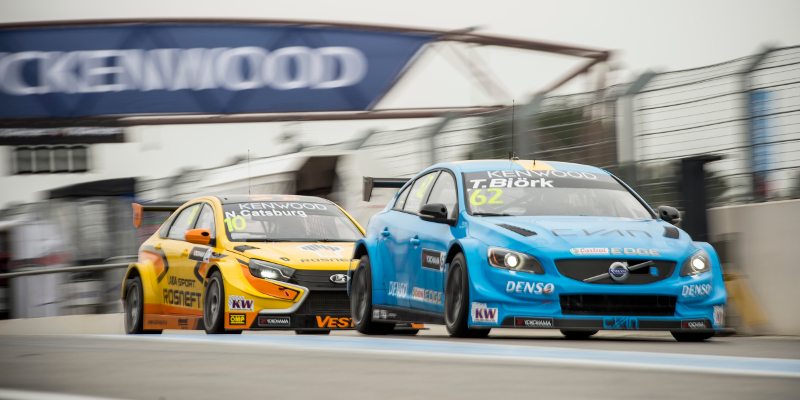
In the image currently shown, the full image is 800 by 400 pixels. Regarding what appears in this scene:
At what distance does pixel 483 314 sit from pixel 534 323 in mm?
337

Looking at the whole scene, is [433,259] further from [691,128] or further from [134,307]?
[134,307]

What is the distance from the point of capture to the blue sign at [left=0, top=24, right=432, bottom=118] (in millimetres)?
45406

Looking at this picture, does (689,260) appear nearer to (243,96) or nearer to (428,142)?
(428,142)

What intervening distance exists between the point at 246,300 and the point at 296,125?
3529 cm

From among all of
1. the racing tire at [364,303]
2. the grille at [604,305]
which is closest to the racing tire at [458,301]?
the grille at [604,305]

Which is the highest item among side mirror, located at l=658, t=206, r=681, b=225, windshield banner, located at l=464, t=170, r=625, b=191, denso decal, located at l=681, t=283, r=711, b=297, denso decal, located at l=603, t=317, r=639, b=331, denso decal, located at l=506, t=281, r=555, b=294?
windshield banner, located at l=464, t=170, r=625, b=191

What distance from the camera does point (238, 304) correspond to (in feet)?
33.0

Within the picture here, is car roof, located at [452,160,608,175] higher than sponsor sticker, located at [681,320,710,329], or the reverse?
car roof, located at [452,160,608,175]

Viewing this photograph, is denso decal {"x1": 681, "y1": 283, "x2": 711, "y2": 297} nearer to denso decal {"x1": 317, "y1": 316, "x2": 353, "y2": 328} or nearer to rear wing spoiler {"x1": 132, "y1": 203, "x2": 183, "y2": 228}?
denso decal {"x1": 317, "y1": 316, "x2": 353, "y2": 328}

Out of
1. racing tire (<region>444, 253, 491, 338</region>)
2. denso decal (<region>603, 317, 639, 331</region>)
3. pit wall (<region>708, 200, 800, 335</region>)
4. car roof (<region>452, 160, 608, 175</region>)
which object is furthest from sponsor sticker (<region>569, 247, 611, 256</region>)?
pit wall (<region>708, 200, 800, 335</region>)

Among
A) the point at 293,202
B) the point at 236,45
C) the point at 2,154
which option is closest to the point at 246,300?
the point at 293,202

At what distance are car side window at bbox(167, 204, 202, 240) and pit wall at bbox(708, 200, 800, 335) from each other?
5.22m

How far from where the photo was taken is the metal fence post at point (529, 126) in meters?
11.8

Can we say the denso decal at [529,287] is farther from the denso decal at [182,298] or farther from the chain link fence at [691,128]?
the denso decal at [182,298]
